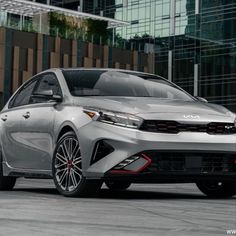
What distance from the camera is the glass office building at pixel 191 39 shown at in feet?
200

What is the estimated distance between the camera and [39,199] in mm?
8461

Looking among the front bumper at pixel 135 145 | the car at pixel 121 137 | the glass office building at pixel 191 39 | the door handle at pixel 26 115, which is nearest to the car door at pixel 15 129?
the door handle at pixel 26 115

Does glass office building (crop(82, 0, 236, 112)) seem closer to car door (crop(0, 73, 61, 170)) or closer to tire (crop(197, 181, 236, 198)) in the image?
tire (crop(197, 181, 236, 198))

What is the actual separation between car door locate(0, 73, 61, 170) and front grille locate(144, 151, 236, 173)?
1.41m

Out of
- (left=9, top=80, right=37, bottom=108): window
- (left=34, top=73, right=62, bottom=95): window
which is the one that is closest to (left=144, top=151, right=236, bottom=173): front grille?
(left=34, top=73, right=62, bottom=95): window

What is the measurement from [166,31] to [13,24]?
1844 cm

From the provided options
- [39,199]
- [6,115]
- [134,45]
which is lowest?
[39,199]

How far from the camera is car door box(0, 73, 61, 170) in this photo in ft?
31.1

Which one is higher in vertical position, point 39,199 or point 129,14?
point 129,14

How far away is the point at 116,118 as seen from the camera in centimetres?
866

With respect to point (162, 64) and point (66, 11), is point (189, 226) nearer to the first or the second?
point (66, 11)

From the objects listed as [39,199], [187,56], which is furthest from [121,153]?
[187,56]

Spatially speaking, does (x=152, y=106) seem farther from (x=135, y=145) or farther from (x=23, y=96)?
(x=23, y=96)

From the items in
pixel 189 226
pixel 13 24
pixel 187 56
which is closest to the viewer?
pixel 189 226
